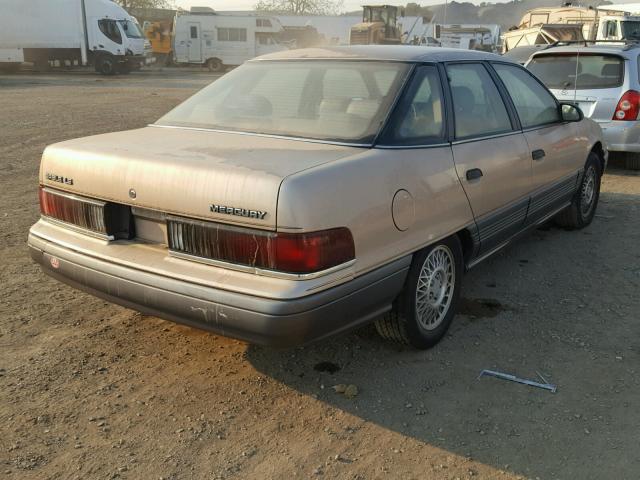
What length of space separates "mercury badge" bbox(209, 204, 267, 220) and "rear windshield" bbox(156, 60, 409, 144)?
0.81 m

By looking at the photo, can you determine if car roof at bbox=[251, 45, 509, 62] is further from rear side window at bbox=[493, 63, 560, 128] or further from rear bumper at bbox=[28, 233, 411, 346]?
rear bumper at bbox=[28, 233, 411, 346]

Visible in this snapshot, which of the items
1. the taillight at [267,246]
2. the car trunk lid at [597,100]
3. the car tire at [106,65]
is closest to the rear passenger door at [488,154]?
the taillight at [267,246]

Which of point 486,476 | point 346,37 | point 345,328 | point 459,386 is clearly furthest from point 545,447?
point 346,37

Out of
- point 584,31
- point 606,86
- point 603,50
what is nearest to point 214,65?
point 584,31

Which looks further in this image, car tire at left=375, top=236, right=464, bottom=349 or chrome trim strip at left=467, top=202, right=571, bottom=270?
chrome trim strip at left=467, top=202, right=571, bottom=270

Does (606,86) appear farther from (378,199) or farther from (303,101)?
(378,199)

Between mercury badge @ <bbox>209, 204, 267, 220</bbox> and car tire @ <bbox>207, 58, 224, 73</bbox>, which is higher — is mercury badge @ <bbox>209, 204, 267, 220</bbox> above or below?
above

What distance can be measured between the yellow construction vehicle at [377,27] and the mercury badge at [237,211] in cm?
3073

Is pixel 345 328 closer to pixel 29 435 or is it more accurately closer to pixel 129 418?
pixel 129 418

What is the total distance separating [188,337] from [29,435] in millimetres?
1103

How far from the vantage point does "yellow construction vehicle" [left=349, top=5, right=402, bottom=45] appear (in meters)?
32.3

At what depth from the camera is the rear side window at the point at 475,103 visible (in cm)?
381

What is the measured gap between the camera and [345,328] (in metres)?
2.92

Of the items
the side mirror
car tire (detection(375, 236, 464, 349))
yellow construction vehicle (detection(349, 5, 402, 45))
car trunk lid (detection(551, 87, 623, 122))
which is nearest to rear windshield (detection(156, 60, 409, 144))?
car tire (detection(375, 236, 464, 349))
